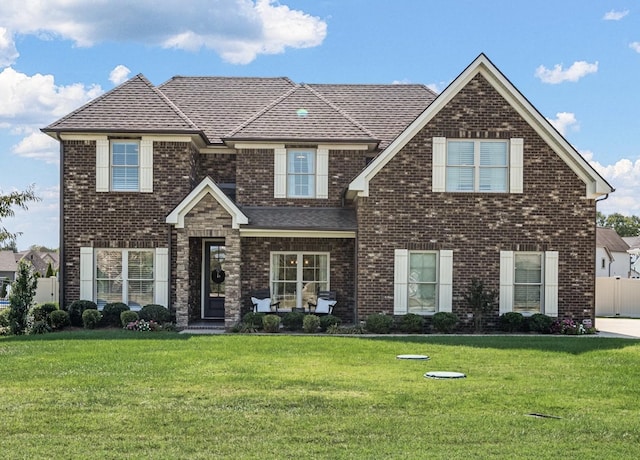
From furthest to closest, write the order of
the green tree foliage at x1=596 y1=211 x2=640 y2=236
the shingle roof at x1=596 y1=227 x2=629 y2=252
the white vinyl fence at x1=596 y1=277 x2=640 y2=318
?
the green tree foliage at x1=596 y1=211 x2=640 y2=236 → the shingle roof at x1=596 y1=227 x2=629 y2=252 → the white vinyl fence at x1=596 y1=277 x2=640 y2=318

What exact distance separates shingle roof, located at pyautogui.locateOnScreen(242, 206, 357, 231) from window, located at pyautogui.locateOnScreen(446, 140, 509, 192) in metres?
3.03

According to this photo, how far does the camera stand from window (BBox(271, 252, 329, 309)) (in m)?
21.4

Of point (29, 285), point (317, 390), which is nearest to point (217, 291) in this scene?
point (29, 285)

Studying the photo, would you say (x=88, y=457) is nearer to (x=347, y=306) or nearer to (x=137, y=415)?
(x=137, y=415)

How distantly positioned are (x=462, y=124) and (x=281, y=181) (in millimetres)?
5508

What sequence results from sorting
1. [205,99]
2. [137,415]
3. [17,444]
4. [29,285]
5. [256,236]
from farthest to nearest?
[205,99] → [256,236] → [29,285] → [137,415] → [17,444]

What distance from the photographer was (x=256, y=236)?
2092 centimetres

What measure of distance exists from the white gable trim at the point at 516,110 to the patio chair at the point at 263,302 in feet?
13.2

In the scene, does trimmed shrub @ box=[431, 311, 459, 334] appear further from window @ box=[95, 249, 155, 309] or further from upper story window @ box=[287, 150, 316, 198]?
window @ box=[95, 249, 155, 309]

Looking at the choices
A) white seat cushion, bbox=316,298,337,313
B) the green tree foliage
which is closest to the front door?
Result: white seat cushion, bbox=316,298,337,313

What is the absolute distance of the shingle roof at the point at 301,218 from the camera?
785 inches

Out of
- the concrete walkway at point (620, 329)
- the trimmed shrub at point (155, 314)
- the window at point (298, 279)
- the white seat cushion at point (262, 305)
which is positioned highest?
the window at point (298, 279)

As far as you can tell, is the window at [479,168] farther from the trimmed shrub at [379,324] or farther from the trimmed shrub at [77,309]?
the trimmed shrub at [77,309]

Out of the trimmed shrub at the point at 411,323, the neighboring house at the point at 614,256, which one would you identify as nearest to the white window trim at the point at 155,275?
the trimmed shrub at the point at 411,323
